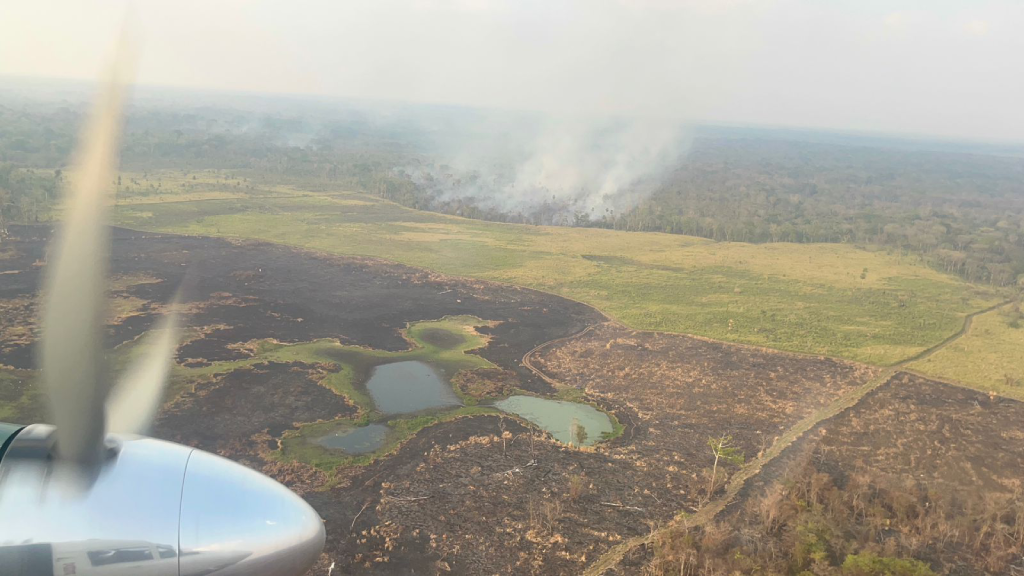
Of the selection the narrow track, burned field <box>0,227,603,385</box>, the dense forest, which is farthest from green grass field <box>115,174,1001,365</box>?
the dense forest

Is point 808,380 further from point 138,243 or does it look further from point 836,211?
point 836,211

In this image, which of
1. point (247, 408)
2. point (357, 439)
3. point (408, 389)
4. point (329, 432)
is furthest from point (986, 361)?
point (247, 408)

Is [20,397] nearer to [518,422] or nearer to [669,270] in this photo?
[518,422]

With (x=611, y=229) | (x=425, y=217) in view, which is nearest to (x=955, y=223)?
(x=611, y=229)

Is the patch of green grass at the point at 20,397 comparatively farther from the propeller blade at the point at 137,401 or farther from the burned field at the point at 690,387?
the burned field at the point at 690,387

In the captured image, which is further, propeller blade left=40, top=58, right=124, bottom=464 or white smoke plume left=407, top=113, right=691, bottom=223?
white smoke plume left=407, top=113, right=691, bottom=223

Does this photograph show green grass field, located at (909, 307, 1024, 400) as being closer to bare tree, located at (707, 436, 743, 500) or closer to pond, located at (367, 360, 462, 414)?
bare tree, located at (707, 436, 743, 500)
